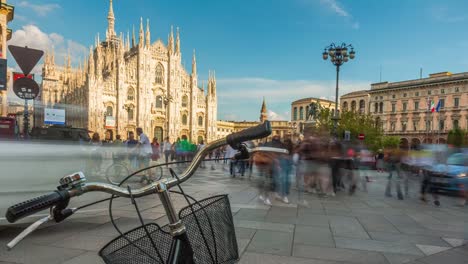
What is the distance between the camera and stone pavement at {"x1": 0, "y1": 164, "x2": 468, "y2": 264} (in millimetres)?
3883

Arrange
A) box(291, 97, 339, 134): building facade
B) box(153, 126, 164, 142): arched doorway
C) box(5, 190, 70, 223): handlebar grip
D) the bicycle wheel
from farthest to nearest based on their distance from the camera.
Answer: box(291, 97, 339, 134): building facade → box(153, 126, 164, 142): arched doorway → the bicycle wheel → box(5, 190, 70, 223): handlebar grip

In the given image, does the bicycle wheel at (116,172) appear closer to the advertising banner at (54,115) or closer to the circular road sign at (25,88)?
the advertising banner at (54,115)

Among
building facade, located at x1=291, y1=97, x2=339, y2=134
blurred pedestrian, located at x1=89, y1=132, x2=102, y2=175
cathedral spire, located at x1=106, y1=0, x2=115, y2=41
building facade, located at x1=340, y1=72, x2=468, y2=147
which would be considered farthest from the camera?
building facade, located at x1=291, y1=97, x2=339, y2=134

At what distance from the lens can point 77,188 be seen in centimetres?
128

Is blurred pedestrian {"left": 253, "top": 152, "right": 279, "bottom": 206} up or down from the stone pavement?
up

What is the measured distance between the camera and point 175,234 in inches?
56.6

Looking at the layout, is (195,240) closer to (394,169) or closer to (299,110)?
(394,169)

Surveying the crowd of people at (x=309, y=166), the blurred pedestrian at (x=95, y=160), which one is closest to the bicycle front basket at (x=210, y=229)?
the blurred pedestrian at (x=95, y=160)

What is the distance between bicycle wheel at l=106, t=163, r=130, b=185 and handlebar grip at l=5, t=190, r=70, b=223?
6956 millimetres

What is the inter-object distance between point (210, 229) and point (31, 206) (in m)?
0.81

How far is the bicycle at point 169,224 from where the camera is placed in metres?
1.25

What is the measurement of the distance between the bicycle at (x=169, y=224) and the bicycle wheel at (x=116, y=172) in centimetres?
674

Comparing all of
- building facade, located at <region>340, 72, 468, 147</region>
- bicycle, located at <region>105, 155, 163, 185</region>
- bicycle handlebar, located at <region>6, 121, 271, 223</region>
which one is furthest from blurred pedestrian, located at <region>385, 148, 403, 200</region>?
building facade, located at <region>340, 72, 468, 147</region>

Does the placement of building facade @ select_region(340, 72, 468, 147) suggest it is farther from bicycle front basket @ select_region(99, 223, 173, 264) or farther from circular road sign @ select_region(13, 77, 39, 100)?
bicycle front basket @ select_region(99, 223, 173, 264)
